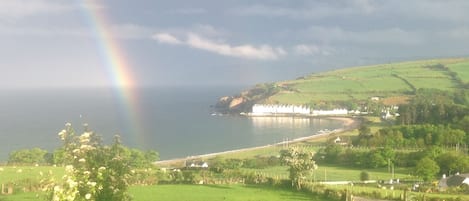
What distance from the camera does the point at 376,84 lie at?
15462 centimetres

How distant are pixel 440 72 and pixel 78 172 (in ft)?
548

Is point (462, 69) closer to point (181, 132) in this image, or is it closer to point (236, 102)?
point (236, 102)

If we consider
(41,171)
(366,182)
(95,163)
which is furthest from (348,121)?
(95,163)

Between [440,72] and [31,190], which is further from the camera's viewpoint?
[440,72]

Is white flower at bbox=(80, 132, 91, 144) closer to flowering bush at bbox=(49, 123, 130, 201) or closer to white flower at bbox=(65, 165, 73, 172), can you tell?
flowering bush at bbox=(49, 123, 130, 201)

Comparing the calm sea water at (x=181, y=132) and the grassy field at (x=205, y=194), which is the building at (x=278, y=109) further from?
the grassy field at (x=205, y=194)

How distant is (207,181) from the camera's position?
35.9m

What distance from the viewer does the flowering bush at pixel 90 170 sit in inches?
273

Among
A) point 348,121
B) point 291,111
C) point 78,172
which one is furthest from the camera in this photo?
point 291,111

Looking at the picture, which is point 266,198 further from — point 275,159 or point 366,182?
point 275,159

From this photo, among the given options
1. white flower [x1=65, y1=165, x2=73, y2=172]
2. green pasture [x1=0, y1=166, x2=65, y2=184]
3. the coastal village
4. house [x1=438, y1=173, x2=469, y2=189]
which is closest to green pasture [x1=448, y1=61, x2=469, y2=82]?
the coastal village

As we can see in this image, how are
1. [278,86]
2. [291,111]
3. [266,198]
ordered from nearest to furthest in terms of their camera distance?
[266,198] < [291,111] < [278,86]

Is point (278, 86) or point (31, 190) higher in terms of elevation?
point (278, 86)

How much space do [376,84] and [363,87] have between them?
189 inches
